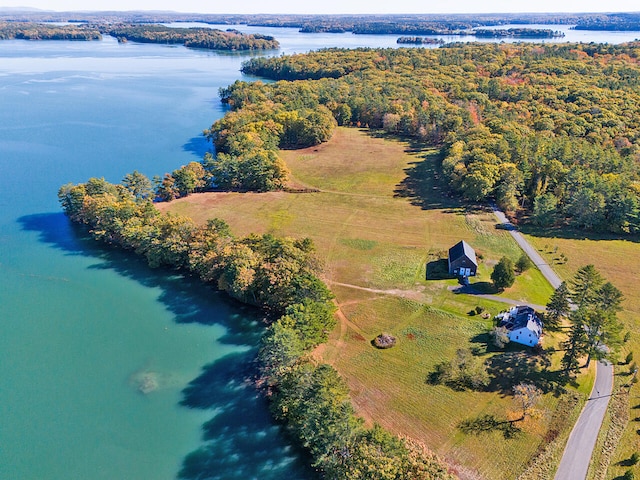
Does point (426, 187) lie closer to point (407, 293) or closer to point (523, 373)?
point (407, 293)

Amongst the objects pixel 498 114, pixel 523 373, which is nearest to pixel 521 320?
pixel 523 373

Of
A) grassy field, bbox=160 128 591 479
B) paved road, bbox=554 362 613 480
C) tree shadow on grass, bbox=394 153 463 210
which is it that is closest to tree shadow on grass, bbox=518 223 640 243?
grassy field, bbox=160 128 591 479

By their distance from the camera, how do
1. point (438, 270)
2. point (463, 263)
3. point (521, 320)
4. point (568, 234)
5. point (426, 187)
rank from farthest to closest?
point (426, 187), point (568, 234), point (438, 270), point (463, 263), point (521, 320)

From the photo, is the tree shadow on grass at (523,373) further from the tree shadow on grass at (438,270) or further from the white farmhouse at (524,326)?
the tree shadow on grass at (438,270)

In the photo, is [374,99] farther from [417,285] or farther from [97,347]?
[97,347]

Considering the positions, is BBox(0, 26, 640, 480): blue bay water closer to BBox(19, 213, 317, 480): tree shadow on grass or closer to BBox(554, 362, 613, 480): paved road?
BBox(19, 213, 317, 480): tree shadow on grass

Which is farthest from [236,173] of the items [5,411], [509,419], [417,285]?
[509,419]

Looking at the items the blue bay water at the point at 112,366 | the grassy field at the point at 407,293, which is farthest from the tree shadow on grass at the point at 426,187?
the blue bay water at the point at 112,366
